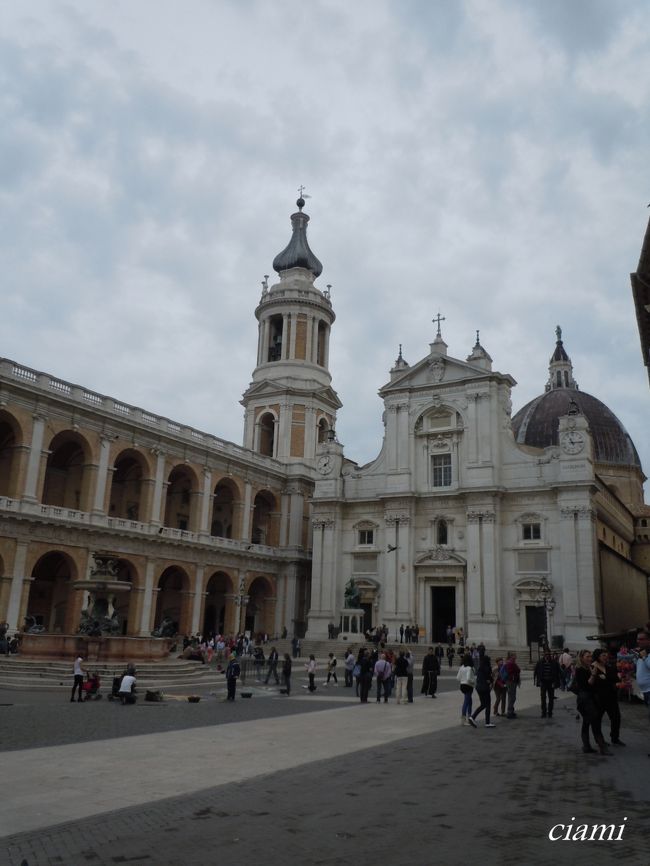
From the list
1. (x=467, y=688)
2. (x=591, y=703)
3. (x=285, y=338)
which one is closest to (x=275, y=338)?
(x=285, y=338)

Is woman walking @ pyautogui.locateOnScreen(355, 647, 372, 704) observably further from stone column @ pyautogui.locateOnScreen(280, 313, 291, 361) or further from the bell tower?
stone column @ pyautogui.locateOnScreen(280, 313, 291, 361)

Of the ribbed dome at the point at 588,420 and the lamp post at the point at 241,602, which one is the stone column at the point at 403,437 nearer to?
the lamp post at the point at 241,602

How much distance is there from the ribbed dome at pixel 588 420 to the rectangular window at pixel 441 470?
776 inches

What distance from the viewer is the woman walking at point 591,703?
12.1 metres

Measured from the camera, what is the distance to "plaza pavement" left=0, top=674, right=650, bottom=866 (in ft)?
22.5

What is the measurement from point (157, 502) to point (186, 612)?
23.6ft

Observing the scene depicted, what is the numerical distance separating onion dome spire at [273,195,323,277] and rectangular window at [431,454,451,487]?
71.4 feet

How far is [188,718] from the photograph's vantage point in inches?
664

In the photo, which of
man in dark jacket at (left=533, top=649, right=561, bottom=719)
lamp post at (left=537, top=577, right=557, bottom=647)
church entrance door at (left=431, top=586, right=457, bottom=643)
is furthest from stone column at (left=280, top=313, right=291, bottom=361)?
man in dark jacket at (left=533, top=649, right=561, bottom=719)

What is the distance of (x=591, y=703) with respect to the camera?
12.2m

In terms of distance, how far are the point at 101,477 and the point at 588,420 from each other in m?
47.5

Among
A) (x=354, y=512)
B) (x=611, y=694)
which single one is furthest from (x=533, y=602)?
(x=611, y=694)

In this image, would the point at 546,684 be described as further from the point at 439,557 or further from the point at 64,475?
the point at 64,475

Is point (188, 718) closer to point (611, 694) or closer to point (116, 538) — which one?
point (611, 694)
